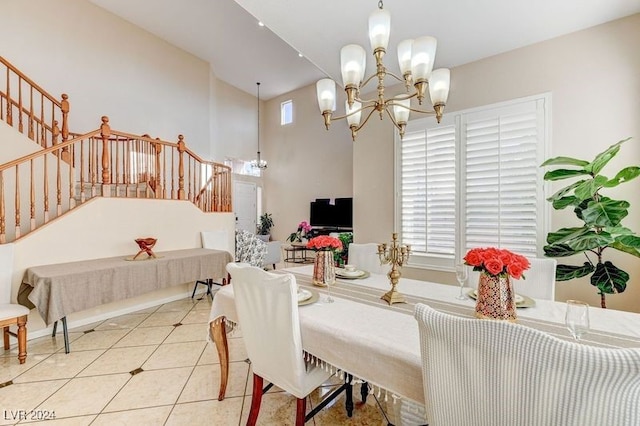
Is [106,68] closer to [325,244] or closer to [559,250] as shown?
[325,244]

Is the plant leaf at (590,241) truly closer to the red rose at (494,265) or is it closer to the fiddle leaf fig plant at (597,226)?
the fiddle leaf fig plant at (597,226)

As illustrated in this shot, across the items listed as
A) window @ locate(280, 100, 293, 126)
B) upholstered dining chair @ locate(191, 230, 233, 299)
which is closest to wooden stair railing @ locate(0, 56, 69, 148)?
upholstered dining chair @ locate(191, 230, 233, 299)

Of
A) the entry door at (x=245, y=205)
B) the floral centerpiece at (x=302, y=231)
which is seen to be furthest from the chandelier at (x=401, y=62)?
the entry door at (x=245, y=205)

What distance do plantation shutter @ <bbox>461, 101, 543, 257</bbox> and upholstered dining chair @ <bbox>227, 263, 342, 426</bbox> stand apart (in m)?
2.51

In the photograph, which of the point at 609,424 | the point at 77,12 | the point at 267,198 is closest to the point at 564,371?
the point at 609,424

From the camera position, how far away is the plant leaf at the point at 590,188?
2084 mm

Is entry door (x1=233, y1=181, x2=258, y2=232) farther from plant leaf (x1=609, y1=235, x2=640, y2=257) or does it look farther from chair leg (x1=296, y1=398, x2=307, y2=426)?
plant leaf (x1=609, y1=235, x2=640, y2=257)

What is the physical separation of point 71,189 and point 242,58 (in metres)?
4.65

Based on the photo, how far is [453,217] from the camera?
10.9 feet

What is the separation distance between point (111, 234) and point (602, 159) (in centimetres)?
487

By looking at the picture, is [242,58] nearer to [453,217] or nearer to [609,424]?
[453,217]

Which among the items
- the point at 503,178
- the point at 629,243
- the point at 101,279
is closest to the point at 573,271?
the point at 629,243

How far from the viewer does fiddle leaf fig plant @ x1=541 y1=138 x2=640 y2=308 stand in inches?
82.0

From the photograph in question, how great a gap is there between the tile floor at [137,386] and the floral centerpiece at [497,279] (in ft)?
3.44
